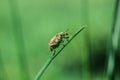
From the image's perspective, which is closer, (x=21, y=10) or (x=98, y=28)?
(x=98, y=28)

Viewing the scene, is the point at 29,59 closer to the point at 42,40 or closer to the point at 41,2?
the point at 42,40

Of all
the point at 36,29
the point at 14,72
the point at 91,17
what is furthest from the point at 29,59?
the point at 91,17

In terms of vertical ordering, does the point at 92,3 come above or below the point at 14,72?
above

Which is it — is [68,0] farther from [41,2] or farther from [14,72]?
[14,72]

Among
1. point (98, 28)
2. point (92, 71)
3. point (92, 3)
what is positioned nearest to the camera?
point (92, 71)

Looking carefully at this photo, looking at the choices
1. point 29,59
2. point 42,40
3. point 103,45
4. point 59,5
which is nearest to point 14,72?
point 29,59

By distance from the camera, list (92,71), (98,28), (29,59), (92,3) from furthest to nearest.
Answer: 1. (92,3)
2. (98,28)
3. (29,59)
4. (92,71)
